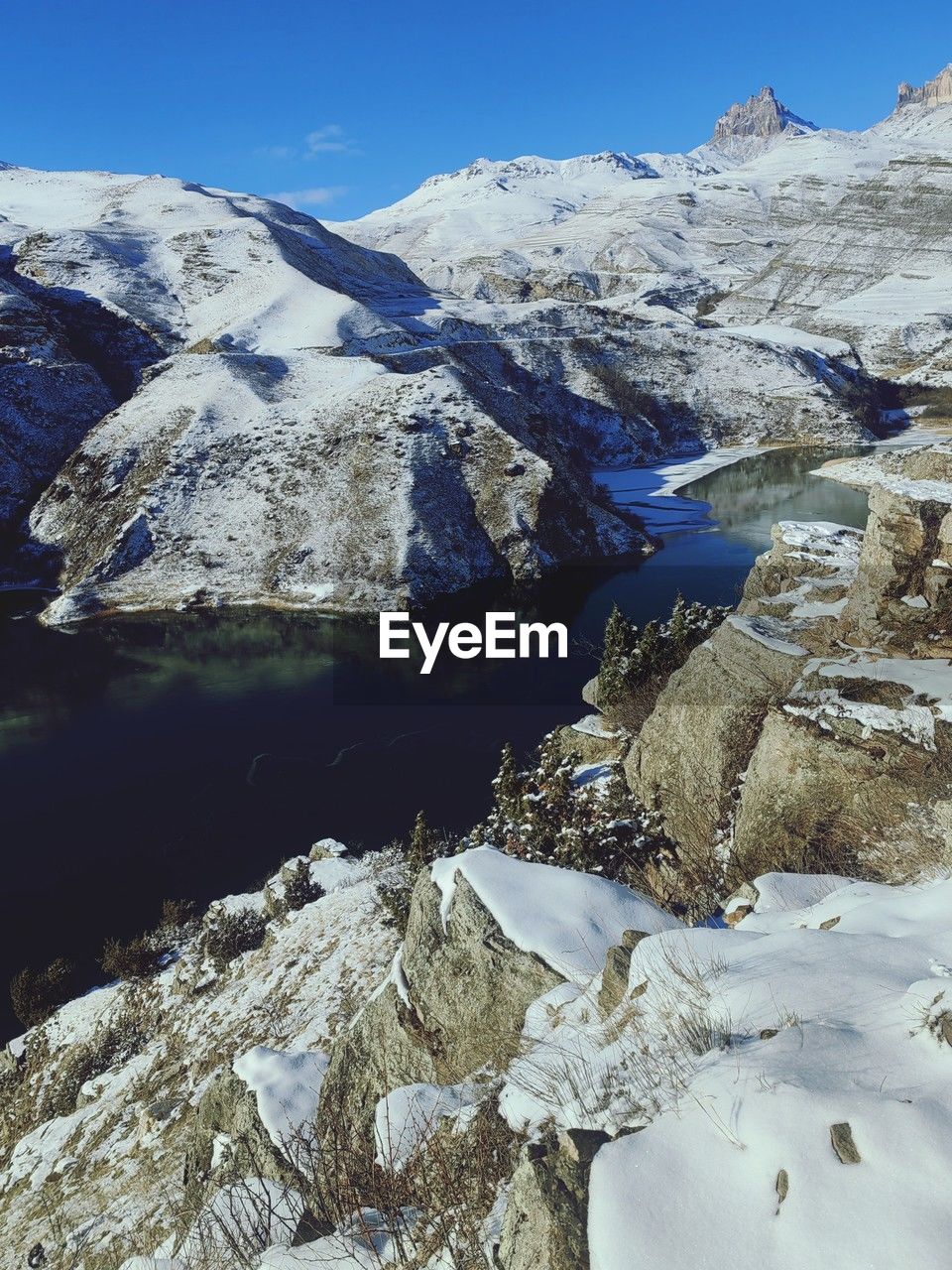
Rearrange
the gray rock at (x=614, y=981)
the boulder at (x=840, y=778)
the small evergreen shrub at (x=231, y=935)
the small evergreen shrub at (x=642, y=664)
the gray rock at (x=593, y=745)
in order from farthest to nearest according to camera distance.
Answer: the small evergreen shrub at (x=642, y=664) < the gray rock at (x=593, y=745) < the small evergreen shrub at (x=231, y=935) < the boulder at (x=840, y=778) < the gray rock at (x=614, y=981)

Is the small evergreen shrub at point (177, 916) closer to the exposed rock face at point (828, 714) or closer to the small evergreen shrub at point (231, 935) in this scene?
the small evergreen shrub at point (231, 935)

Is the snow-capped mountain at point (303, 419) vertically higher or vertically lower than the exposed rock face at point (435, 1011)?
higher

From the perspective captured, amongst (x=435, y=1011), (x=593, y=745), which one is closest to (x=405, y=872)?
(x=593, y=745)

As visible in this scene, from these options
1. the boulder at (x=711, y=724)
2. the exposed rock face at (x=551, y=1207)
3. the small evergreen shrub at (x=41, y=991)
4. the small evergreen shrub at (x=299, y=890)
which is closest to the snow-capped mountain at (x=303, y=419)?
the small evergreen shrub at (x=299, y=890)

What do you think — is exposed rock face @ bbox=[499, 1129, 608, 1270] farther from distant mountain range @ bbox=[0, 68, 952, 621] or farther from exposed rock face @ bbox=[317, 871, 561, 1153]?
distant mountain range @ bbox=[0, 68, 952, 621]

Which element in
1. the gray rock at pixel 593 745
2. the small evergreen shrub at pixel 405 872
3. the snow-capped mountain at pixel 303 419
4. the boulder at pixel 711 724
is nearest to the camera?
the boulder at pixel 711 724

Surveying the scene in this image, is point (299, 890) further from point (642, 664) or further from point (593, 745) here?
point (642, 664)

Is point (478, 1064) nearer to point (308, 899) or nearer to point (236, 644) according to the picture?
point (308, 899)
